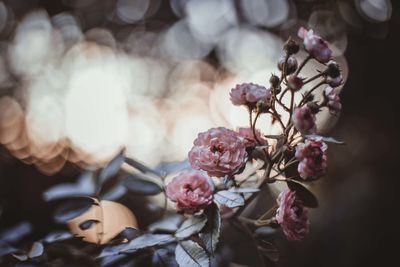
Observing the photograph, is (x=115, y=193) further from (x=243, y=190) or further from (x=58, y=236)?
(x=243, y=190)

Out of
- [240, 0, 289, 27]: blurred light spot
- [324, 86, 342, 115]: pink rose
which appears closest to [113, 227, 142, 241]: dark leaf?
[324, 86, 342, 115]: pink rose

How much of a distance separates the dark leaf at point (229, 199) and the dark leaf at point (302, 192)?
0.07 m

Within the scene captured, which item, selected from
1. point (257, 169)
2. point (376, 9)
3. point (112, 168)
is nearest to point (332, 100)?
point (257, 169)

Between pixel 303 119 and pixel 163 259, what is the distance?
0.91ft

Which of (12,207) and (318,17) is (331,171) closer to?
(318,17)

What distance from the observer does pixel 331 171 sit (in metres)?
2.45

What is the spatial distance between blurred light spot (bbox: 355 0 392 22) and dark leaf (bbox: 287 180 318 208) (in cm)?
175

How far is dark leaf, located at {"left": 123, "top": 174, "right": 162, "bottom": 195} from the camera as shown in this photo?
0.73 m

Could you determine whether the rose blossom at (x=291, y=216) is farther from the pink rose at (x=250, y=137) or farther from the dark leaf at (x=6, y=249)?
the dark leaf at (x=6, y=249)

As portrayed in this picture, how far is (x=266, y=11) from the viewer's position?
2404 mm

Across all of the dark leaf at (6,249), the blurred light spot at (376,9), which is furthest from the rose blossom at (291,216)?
the blurred light spot at (376,9)

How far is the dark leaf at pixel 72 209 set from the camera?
708mm

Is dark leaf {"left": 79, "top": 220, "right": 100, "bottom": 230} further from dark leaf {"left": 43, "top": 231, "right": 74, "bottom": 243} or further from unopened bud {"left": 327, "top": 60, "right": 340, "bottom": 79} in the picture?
unopened bud {"left": 327, "top": 60, "right": 340, "bottom": 79}

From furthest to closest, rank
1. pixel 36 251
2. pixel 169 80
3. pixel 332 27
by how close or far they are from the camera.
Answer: pixel 169 80
pixel 332 27
pixel 36 251
